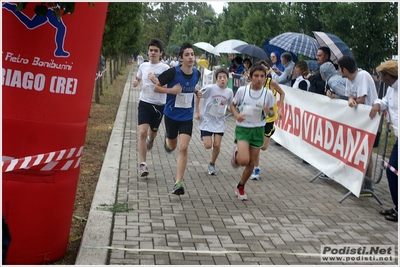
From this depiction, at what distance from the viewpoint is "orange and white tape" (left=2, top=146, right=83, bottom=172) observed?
461 centimetres

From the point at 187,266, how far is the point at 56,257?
109cm

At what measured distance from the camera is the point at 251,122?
24.6 ft

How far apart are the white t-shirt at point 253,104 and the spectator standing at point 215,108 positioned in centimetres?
102

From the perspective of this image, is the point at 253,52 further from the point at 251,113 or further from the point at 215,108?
the point at 251,113

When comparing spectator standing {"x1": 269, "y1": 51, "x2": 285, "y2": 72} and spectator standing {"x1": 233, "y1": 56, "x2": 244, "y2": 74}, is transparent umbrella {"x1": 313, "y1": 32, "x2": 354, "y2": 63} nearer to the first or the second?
spectator standing {"x1": 269, "y1": 51, "x2": 285, "y2": 72}

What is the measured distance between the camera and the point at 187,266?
5012mm

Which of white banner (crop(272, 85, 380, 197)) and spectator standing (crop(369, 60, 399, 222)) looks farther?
white banner (crop(272, 85, 380, 197))

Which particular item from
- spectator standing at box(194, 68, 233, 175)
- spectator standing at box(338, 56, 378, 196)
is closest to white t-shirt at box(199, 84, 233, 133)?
spectator standing at box(194, 68, 233, 175)

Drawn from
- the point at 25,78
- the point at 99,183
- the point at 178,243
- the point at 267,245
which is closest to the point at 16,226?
the point at 25,78

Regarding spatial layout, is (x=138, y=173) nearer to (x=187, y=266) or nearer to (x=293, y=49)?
(x=187, y=266)

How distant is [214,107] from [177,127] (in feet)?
2.92

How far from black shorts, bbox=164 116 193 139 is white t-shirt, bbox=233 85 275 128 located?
76 centimetres

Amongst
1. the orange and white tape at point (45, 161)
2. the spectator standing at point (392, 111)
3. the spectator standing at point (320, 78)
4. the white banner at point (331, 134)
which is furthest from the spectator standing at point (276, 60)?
the orange and white tape at point (45, 161)

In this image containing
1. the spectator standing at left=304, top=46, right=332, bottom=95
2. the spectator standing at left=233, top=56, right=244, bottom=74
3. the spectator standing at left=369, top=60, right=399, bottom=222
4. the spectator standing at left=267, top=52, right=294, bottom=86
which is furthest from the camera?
the spectator standing at left=233, top=56, right=244, bottom=74
